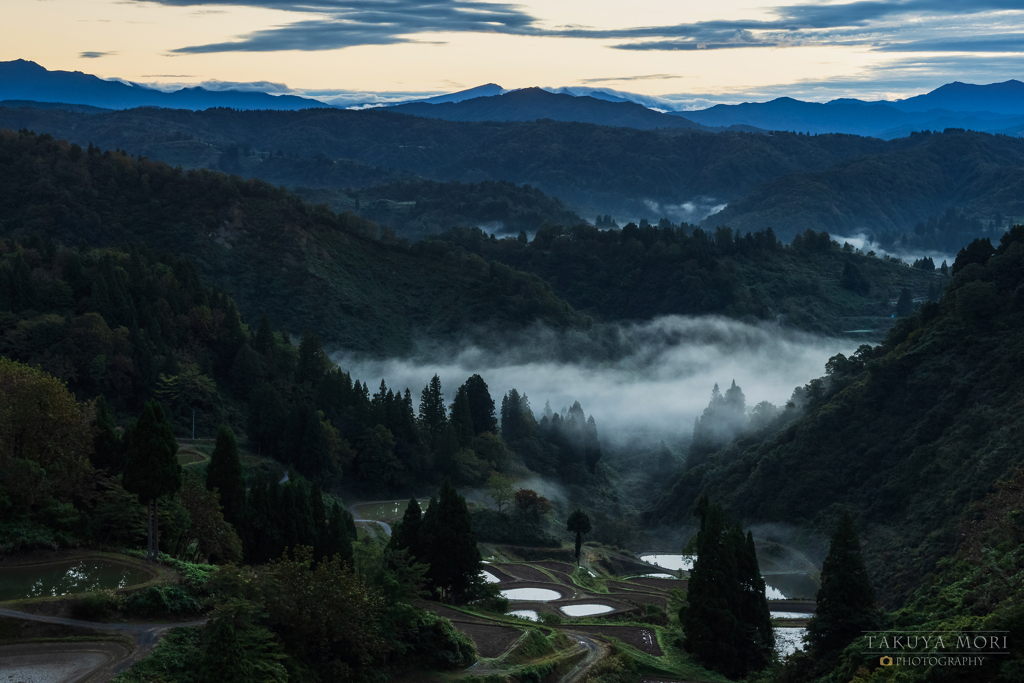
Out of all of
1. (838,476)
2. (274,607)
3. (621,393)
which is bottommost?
(621,393)

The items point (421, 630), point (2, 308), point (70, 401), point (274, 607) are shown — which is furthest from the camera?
point (2, 308)

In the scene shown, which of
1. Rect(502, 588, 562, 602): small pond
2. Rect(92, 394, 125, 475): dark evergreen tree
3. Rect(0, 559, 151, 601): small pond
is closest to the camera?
Rect(0, 559, 151, 601): small pond

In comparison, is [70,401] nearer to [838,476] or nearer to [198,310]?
[838,476]

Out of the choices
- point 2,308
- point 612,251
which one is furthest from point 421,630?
point 612,251

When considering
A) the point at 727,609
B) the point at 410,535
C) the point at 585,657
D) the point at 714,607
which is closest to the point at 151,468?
the point at 410,535

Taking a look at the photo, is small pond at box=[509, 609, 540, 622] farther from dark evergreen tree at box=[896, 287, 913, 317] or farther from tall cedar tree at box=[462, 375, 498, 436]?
dark evergreen tree at box=[896, 287, 913, 317]

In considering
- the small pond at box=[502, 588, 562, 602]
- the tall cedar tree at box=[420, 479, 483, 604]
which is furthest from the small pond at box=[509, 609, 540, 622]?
the small pond at box=[502, 588, 562, 602]

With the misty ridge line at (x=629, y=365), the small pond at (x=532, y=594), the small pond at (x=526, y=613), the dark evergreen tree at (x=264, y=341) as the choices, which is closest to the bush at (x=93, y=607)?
the small pond at (x=526, y=613)
